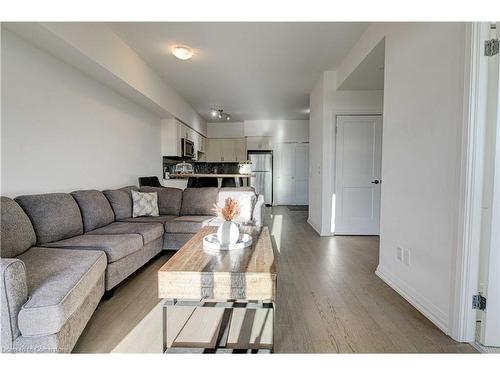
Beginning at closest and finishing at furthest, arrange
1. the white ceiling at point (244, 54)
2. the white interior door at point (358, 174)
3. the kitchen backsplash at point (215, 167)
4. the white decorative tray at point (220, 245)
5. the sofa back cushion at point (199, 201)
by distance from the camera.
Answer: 1. the white decorative tray at point (220, 245)
2. the white ceiling at point (244, 54)
3. the sofa back cushion at point (199, 201)
4. the white interior door at point (358, 174)
5. the kitchen backsplash at point (215, 167)

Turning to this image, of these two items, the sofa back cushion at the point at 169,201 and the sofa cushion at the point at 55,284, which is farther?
the sofa back cushion at the point at 169,201

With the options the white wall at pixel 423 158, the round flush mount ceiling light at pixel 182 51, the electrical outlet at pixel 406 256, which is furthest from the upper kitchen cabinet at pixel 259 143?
the electrical outlet at pixel 406 256

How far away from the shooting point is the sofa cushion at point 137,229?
2.58 metres

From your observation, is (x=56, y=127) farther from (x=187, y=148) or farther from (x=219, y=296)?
(x=187, y=148)

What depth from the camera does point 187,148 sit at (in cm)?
601

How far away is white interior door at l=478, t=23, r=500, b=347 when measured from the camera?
4.85 ft

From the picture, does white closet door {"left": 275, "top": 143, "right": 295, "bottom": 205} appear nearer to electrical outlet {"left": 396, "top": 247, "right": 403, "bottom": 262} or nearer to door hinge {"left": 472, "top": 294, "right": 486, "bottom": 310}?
electrical outlet {"left": 396, "top": 247, "right": 403, "bottom": 262}

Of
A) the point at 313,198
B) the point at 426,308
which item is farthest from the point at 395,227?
the point at 313,198

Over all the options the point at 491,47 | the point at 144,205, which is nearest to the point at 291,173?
the point at 144,205

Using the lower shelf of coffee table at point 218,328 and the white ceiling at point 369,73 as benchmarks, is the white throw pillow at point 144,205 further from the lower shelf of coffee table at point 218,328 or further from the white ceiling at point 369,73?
the white ceiling at point 369,73

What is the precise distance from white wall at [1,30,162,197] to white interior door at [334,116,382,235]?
3.40 m

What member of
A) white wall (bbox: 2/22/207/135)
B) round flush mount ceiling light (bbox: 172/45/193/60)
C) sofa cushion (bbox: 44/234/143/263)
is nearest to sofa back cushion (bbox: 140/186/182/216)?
sofa cushion (bbox: 44/234/143/263)

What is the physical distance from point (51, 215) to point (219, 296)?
1788mm
